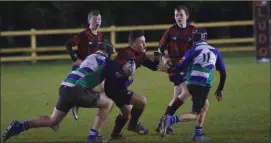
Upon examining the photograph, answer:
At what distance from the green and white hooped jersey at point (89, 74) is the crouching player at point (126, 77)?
0.37 ft

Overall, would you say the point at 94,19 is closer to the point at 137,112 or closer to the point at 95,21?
the point at 95,21

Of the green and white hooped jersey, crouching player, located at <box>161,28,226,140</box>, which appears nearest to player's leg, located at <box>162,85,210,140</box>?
crouching player, located at <box>161,28,226,140</box>

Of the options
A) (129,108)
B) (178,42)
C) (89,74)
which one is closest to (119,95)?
(129,108)

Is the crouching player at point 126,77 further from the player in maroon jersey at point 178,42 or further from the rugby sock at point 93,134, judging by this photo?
the player in maroon jersey at point 178,42

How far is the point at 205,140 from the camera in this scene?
856 cm

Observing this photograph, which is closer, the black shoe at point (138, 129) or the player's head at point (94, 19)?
the black shoe at point (138, 129)

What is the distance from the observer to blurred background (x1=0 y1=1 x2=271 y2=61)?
28203 mm

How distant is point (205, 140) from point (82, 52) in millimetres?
3199

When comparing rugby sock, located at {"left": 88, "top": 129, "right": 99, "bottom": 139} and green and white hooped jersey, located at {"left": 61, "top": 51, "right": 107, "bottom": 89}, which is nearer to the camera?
green and white hooped jersey, located at {"left": 61, "top": 51, "right": 107, "bottom": 89}

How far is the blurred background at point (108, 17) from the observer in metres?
28.2

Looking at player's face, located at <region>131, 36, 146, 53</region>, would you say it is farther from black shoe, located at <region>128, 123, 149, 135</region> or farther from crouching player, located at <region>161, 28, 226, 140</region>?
black shoe, located at <region>128, 123, 149, 135</region>

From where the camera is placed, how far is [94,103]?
822 centimetres

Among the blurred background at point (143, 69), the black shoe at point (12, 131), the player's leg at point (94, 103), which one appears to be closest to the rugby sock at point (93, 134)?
the player's leg at point (94, 103)

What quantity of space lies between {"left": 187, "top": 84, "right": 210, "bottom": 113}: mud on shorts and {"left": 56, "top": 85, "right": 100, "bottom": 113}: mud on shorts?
1.20 m
